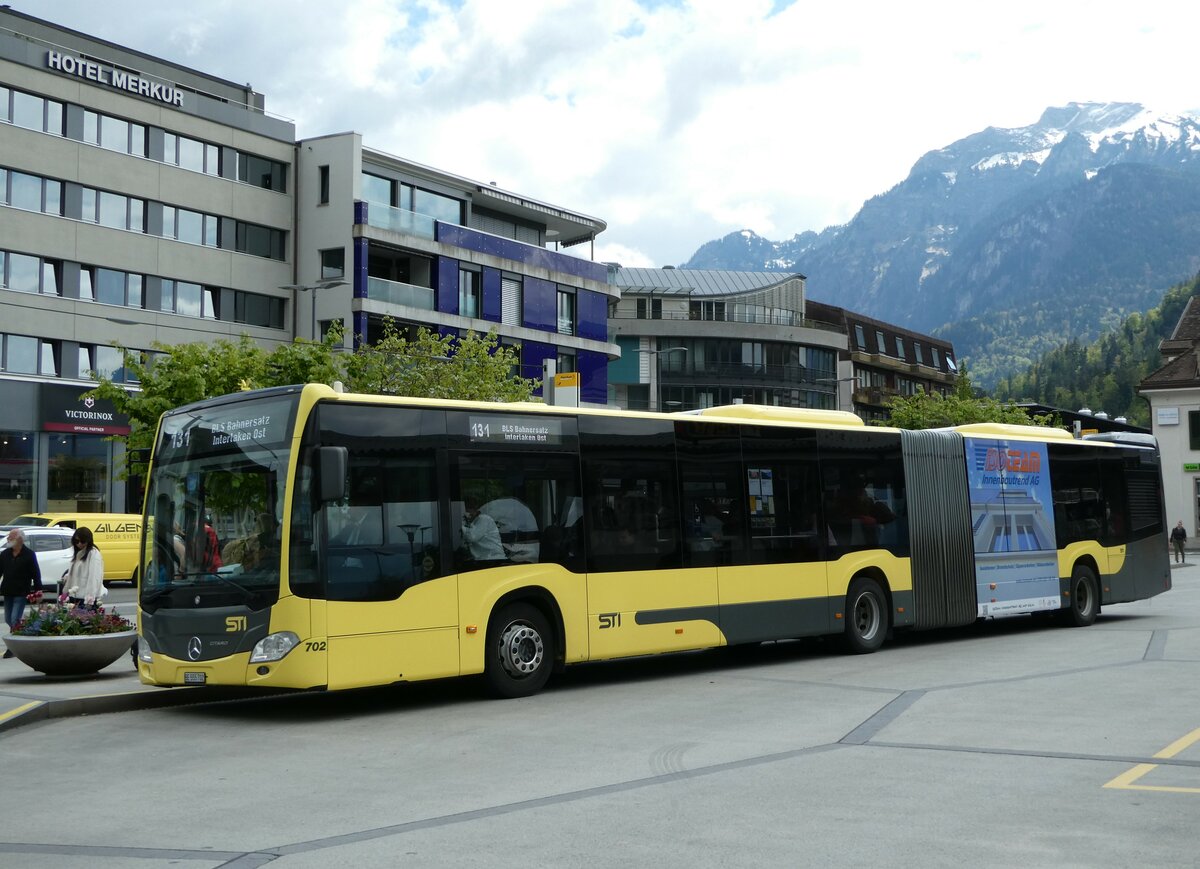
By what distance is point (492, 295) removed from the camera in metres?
54.1

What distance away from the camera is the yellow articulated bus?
38.3 ft

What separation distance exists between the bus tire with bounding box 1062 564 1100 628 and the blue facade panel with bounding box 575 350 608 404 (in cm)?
3731

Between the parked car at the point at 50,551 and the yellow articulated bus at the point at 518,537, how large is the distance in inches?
792

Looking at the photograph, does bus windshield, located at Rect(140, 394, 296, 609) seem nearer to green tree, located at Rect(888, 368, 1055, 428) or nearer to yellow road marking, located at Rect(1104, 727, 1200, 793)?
yellow road marking, located at Rect(1104, 727, 1200, 793)

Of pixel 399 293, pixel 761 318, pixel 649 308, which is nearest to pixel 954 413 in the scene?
pixel 761 318

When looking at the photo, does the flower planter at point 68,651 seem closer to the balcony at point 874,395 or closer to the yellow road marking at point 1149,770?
the yellow road marking at point 1149,770

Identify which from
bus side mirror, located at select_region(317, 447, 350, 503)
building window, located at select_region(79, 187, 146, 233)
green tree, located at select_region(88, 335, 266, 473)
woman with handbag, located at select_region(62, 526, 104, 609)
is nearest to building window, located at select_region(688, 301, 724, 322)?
building window, located at select_region(79, 187, 146, 233)

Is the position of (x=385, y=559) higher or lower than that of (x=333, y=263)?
lower

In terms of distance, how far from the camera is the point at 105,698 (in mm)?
12516

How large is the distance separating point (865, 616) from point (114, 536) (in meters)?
23.0

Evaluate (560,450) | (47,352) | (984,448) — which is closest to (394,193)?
(47,352)

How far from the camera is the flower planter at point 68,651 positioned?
13836 mm

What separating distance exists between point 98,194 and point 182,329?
5168mm

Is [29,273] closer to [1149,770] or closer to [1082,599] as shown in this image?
[1082,599]
